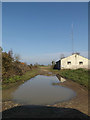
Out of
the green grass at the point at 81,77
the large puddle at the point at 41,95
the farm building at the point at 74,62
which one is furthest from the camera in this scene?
the farm building at the point at 74,62

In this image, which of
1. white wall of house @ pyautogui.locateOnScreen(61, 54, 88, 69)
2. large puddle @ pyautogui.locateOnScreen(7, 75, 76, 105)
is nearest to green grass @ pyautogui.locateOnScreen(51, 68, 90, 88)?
large puddle @ pyautogui.locateOnScreen(7, 75, 76, 105)

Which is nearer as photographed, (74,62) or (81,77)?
(81,77)

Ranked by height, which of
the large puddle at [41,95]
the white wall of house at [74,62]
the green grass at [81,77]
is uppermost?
the white wall of house at [74,62]

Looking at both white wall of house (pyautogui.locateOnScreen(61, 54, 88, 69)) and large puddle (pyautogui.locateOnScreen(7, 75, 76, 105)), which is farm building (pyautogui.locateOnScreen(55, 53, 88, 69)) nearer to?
white wall of house (pyautogui.locateOnScreen(61, 54, 88, 69))

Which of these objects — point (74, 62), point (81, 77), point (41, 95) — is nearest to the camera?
point (41, 95)

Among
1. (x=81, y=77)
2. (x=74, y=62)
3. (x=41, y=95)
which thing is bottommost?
(x=41, y=95)

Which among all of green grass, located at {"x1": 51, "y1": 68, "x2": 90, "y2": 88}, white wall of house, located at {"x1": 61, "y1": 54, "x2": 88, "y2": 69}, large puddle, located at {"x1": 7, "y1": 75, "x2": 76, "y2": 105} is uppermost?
white wall of house, located at {"x1": 61, "y1": 54, "x2": 88, "y2": 69}

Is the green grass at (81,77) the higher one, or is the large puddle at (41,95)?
the green grass at (81,77)

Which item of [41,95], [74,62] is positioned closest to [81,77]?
[41,95]

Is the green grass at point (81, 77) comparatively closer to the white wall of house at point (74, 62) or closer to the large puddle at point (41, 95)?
the large puddle at point (41, 95)

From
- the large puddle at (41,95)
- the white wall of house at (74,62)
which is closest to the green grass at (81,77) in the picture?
the large puddle at (41,95)

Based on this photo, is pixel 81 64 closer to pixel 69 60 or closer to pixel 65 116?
pixel 69 60

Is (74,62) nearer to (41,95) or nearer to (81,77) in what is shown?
(81,77)

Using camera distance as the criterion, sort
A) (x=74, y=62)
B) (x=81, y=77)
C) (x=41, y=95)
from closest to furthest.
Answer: (x=41, y=95) → (x=81, y=77) → (x=74, y=62)
